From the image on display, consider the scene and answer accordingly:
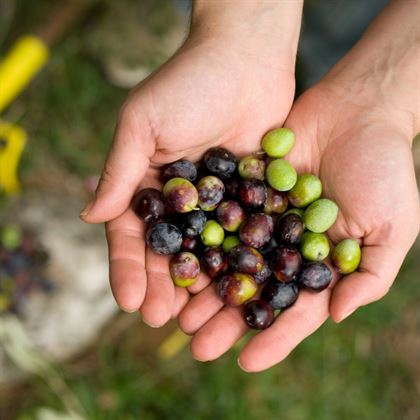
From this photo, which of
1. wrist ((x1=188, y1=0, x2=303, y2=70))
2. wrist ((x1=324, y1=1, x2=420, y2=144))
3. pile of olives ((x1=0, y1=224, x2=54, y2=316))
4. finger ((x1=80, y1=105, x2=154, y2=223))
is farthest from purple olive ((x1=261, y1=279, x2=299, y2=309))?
pile of olives ((x1=0, y1=224, x2=54, y2=316))

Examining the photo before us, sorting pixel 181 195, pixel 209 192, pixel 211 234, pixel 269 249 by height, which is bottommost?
pixel 269 249

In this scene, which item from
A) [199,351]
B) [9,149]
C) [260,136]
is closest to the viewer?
[199,351]

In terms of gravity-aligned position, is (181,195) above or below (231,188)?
above

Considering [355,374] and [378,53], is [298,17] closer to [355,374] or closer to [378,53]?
[378,53]

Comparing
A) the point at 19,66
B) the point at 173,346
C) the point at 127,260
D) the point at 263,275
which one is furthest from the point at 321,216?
the point at 19,66

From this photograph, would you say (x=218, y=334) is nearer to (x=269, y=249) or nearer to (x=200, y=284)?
(x=200, y=284)
